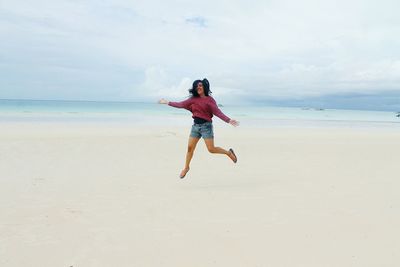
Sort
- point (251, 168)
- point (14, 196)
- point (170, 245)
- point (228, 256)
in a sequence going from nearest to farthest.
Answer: point (228, 256) < point (170, 245) < point (14, 196) < point (251, 168)

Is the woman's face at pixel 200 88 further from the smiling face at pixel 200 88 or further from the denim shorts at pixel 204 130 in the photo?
the denim shorts at pixel 204 130

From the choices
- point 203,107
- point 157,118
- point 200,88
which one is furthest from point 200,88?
point 157,118

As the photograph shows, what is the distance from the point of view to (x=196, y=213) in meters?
5.27

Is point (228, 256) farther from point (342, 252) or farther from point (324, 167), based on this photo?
point (324, 167)

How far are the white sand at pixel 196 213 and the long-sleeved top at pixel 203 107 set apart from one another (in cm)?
128

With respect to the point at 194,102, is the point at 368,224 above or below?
below

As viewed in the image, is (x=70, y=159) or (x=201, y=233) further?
(x=70, y=159)

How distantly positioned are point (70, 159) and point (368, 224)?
7.26 meters

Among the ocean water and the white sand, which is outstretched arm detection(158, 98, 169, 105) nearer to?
the white sand

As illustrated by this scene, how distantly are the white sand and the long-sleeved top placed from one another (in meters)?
1.28

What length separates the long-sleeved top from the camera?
23.6ft

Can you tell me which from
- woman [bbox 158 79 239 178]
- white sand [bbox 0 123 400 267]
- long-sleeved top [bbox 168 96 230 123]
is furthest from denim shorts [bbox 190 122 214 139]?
white sand [bbox 0 123 400 267]

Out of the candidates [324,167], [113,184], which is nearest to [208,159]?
[324,167]

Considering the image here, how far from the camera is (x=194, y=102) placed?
725cm
